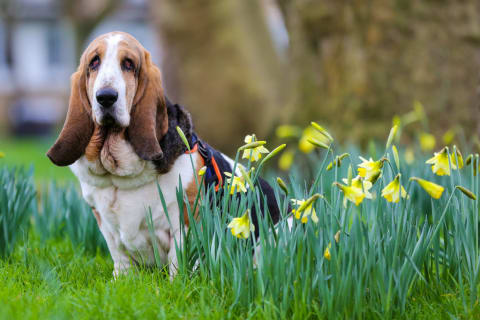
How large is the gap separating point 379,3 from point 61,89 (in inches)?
1010

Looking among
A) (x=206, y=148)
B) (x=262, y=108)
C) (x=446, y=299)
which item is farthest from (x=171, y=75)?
(x=446, y=299)

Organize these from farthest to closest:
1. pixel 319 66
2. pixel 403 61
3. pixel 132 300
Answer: pixel 319 66 → pixel 403 61 → pixel 132 300

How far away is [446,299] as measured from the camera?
2561mm

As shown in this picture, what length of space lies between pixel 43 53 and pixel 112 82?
29.9 meters

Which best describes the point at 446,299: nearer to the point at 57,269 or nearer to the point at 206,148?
the point at 206,148

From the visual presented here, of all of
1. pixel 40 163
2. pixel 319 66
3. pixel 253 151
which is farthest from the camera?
pixel 40 163

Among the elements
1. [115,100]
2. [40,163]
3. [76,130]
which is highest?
[115,100]

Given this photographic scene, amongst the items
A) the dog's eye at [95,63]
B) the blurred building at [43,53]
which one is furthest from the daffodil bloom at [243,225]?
the blurred building at [43,53]

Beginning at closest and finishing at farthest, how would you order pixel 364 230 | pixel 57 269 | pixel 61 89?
1. pixel 364 230
2. pixel 57 269
3. pixel 61 89

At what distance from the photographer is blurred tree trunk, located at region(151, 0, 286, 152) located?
33.0ft

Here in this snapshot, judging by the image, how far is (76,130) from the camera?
9.48 feet

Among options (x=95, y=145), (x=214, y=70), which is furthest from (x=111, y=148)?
(x=214, y=70)

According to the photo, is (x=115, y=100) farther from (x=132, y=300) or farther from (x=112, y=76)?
(x=132, y=300)

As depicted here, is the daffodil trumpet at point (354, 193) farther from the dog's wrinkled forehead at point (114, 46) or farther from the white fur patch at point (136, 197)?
the dog's wrinkled forehead at point (114, 46)
